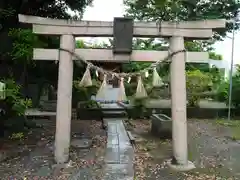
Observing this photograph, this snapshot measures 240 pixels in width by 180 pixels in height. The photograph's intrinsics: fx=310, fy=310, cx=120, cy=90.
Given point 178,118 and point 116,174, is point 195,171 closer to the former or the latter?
Answer: point 178,118

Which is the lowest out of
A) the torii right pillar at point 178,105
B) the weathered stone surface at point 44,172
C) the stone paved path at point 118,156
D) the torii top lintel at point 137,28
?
the weathered stone surface at point 44,172

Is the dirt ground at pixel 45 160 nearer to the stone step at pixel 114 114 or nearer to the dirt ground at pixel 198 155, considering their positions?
the dirt ground at pixel 198 155

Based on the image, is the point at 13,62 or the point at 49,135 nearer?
the point at 13,62

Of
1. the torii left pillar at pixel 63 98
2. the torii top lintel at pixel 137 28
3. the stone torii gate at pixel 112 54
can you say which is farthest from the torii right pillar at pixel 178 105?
the torii left pillar at pixel 63 98

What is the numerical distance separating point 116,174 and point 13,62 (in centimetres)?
485

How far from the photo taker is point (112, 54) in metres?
6.28

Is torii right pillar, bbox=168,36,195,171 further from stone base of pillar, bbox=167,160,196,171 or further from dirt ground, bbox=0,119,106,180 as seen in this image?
dirt ground, bbox=0,119,106,180


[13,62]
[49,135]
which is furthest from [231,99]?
[13,62]

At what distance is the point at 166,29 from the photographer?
6254 mm

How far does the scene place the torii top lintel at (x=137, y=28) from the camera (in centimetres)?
619

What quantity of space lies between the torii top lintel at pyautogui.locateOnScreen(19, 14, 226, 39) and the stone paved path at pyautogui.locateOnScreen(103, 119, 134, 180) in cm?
257

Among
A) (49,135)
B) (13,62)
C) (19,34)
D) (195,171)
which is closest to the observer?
(195,171)

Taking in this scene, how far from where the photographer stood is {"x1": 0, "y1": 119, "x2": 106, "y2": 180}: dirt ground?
557 centimetres

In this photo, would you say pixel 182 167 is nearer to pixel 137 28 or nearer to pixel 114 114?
pixel 137 28
